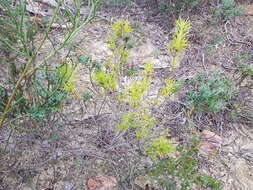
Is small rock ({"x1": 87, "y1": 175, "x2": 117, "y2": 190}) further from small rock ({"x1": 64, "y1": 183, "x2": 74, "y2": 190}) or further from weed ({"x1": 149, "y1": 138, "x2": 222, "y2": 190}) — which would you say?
weed ({"x1": 149, "y1": 138, "x2": 222, "y2": 190})

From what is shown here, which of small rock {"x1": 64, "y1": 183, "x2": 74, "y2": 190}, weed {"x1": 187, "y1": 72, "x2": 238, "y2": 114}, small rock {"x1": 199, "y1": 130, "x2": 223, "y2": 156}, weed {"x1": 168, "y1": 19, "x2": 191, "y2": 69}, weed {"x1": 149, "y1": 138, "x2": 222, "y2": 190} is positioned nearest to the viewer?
weed {"x1": 149, "y1": 138, "x2": 222, "y2": 190}

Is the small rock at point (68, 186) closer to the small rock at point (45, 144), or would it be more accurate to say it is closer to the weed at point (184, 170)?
the small rock at point (45, 144)

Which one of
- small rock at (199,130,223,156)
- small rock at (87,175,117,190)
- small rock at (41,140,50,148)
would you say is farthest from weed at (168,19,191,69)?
small rock at (41,140,50,148)

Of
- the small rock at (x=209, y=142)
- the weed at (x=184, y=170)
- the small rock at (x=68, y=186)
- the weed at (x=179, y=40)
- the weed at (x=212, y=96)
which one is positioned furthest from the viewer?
the weed at (x=212, y=96)

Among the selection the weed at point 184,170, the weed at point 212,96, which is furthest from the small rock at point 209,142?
the weed at point 184,170

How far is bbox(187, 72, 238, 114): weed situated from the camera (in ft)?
7.83

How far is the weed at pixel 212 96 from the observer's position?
7.83 feet

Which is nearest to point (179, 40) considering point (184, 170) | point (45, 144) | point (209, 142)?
point (184, 170)

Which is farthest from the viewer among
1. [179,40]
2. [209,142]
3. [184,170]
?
[209,142]

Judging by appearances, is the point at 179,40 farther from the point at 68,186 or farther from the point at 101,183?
the point at 68,186

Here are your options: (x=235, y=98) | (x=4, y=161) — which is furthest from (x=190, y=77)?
(x=4, y=161)

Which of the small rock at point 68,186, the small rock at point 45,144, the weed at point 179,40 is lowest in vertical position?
the small rock at point 68,186

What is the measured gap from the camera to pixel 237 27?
3561 millimetres

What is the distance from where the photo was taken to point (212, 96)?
2383 millimetres
